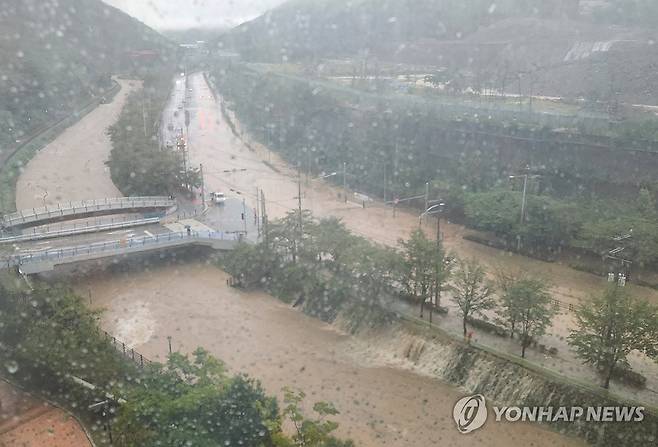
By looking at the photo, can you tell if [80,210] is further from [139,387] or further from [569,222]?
[569,222]

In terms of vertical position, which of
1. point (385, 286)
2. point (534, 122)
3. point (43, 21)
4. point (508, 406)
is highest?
point (43, 21)

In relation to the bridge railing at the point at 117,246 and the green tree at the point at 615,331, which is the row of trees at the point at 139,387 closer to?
the bridge railing at the point at 117,246

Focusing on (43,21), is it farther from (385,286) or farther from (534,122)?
(385,286)

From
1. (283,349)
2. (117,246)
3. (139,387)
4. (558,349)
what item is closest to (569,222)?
(558,349)

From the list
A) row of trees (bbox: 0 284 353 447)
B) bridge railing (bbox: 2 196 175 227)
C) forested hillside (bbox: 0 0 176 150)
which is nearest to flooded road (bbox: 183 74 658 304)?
bridge railing (bbox: 2 196 175 227)

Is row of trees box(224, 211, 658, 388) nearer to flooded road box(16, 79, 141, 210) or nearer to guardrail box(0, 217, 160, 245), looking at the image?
guardrail box(0, 217, 160, 245)

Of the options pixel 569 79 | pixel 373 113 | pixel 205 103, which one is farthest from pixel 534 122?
pixel 205 103
